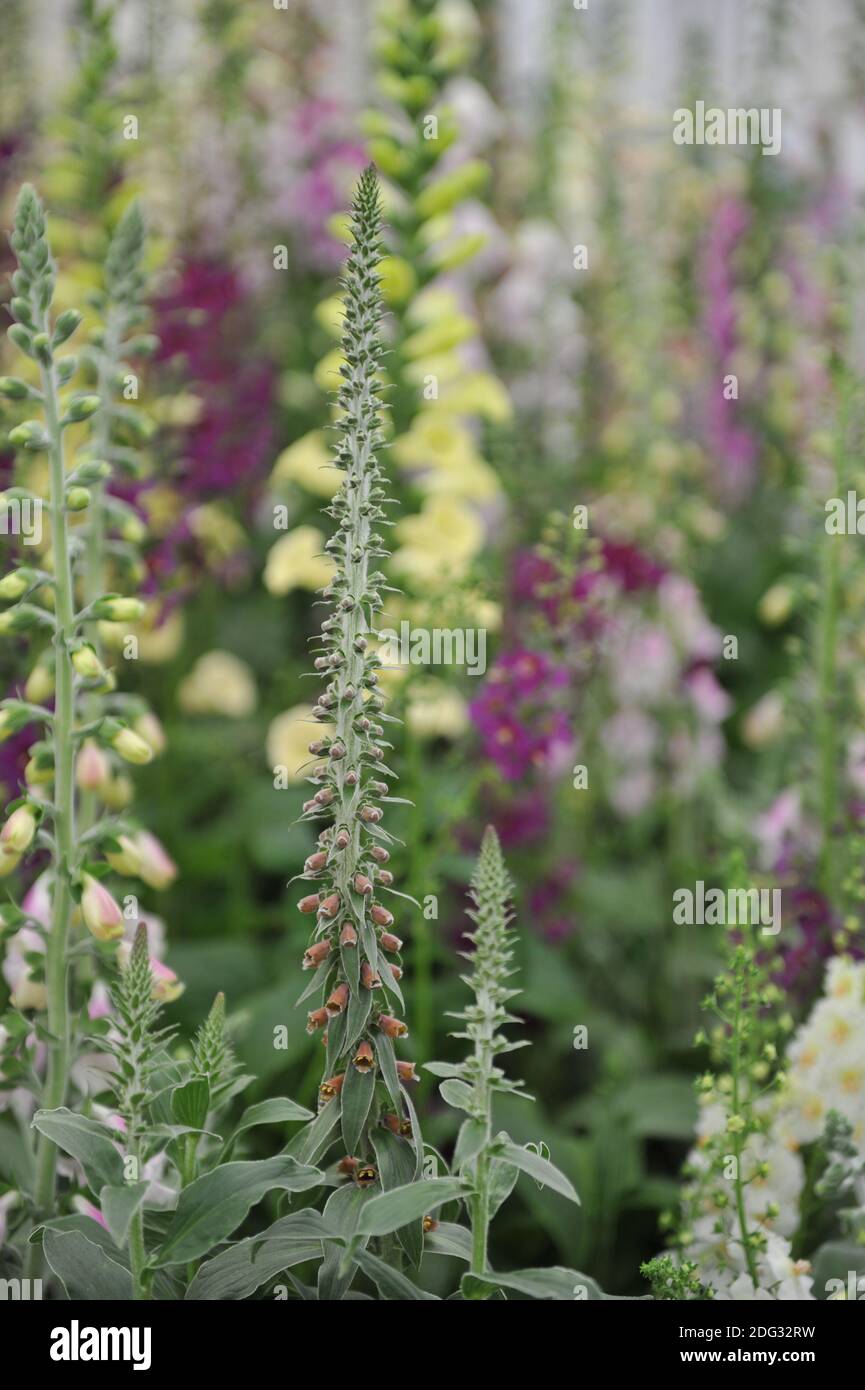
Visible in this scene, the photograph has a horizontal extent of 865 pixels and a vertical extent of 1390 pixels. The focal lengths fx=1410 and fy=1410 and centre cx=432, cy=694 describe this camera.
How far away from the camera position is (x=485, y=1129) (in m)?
1.20

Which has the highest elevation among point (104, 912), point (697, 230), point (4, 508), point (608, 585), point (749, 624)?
point (697, 230)

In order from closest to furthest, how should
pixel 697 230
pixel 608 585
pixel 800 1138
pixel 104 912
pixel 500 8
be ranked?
1. pixel 104 912
2. pixel 800 1138
3. pixel 608 585
4. pixel 500 8
5. pixel 697 230

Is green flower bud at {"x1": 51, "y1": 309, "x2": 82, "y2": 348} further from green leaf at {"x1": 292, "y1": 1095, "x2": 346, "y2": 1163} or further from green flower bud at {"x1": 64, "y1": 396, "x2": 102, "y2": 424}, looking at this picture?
green leaf at {"x1": 292, "y1": 1095, "x2": 346, "y2": 1163}

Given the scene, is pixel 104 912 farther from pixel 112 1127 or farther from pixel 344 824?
pixel 344 824

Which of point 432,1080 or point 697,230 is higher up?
point 697,230

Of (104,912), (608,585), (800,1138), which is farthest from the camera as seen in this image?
(608,585)

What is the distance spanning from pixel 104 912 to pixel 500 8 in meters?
2.76

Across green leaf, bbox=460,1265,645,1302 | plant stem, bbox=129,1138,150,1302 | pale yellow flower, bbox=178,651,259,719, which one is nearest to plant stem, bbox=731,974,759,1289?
green leaf, bbox=460,1265,645,1302

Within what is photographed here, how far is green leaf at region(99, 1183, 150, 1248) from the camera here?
111 cm

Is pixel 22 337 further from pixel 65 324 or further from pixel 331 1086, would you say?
pixel 331 1086

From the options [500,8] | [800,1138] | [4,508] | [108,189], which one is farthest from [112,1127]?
[500,8]
